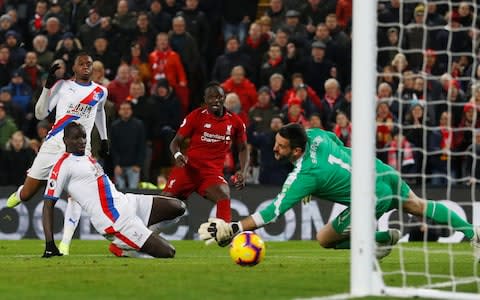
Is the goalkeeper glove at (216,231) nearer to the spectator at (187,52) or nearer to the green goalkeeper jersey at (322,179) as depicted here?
the green goalkeeper jersey at (322,179)

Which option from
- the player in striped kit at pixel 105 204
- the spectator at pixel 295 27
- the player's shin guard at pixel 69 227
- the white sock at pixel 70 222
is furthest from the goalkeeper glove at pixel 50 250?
the spectator at pixel 295 27

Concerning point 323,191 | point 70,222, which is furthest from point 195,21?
point 323,191

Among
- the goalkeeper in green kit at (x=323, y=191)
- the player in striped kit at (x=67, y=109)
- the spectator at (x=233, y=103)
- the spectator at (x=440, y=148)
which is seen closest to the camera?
the goalkeeper in green kit at (x=323, y=191)

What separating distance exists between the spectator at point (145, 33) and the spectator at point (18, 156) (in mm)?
3298

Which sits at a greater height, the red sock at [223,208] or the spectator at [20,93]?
the spectator at [20,93]

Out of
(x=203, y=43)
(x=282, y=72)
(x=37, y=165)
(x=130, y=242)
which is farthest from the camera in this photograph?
(x=203, y=43)

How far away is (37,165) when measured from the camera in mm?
14180

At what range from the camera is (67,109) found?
547 inches

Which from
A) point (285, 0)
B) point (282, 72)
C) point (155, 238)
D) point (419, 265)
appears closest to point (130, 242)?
point (155, 238)

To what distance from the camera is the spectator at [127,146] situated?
20.0 metres

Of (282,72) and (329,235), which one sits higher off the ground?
(282,72)

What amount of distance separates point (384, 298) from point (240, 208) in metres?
10.8

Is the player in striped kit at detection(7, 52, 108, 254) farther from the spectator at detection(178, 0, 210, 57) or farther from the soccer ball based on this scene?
the spectator at detection(178, 0, 210, 57)

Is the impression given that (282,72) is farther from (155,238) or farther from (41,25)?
(155,238)
